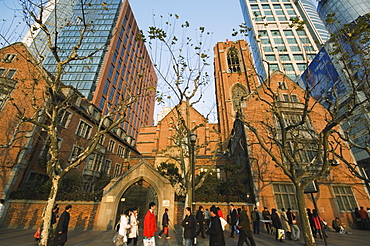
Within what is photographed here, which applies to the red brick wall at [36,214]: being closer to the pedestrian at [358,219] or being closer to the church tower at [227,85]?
the pedestrian at [358,219]

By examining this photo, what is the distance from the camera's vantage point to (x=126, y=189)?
43.4 feet

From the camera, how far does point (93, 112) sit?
899 inches

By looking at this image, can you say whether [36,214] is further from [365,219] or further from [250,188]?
[365,219]

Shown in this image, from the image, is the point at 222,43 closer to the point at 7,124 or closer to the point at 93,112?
the point at 93,112

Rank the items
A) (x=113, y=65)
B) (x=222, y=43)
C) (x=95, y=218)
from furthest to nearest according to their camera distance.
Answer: (x=113, y=65)
(x=222, y=43)
(x=95, y=218)

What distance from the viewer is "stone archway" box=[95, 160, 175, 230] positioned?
40.0 ft

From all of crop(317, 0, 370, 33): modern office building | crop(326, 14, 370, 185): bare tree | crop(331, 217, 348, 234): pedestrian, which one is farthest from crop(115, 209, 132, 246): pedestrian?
crop(317, 0, 370, 33): modern office building

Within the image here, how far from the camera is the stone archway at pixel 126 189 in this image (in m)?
12.2

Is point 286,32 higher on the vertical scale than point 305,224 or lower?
higher

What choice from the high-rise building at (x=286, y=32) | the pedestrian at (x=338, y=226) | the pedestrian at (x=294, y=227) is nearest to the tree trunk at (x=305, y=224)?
the pedestrian at (x=294, y=227)

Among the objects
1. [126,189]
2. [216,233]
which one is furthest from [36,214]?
[216,233]

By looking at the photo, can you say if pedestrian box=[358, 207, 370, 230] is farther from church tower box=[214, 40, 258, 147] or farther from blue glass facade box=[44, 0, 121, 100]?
blue glass facade box=[44, 0, 121, 100]

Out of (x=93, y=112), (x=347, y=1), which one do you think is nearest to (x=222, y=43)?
(x=347, y=1)

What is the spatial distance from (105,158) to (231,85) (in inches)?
987
